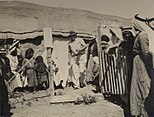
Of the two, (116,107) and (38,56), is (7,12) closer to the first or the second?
(38,56)

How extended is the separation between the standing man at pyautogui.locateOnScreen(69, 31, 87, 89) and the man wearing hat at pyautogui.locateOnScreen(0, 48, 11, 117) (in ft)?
1.52

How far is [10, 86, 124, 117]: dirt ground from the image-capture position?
3.15 meters

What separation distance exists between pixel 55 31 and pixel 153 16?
822mm

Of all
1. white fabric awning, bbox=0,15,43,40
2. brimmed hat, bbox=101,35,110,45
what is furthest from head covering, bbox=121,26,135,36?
white fabric awning, bbox=0,15,43,40

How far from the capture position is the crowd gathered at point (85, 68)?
3166mm

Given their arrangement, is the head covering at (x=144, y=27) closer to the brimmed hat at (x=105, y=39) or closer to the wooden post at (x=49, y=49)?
the brimmed hat at (x=105, y=39)

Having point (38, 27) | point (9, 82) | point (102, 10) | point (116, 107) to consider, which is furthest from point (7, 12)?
point (116, 107)

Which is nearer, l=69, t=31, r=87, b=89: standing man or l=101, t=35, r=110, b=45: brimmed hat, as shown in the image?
l=69, t=31, r=87, b=89: standing man

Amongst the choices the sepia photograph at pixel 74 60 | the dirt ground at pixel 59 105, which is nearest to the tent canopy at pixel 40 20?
the sepia photograph at pixel 74 60

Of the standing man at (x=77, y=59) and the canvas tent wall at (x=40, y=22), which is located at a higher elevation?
the canvas tent wall at (x=40, y=22)

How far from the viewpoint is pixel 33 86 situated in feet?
10.5

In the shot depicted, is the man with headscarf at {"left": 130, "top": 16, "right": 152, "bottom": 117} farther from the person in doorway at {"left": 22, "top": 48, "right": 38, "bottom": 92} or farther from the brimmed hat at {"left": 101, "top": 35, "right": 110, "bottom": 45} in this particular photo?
the person in doorway at {"left": 22, "top": 48, "right": 38, "bottom": 92}

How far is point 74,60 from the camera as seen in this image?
10.9 feet

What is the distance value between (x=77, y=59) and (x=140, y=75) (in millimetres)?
456
